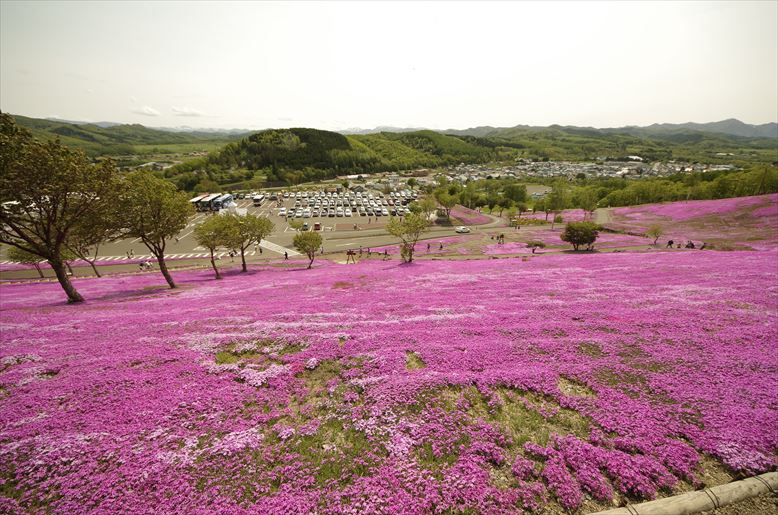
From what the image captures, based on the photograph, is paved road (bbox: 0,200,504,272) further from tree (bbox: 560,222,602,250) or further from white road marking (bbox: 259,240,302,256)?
tree (bbox: 560,222,602,250)

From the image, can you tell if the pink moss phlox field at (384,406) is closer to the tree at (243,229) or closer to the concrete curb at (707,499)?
the concrete curb at (707,499)

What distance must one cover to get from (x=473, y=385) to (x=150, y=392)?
38.3 ft

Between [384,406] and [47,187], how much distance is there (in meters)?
29.4

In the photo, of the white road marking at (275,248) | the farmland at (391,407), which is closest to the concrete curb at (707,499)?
the farmland at (391,407)

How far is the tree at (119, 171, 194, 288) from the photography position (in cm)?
3059

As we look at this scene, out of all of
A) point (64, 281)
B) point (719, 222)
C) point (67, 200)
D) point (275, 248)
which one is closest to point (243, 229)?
point (64, 281)

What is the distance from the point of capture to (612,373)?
12094 millimetres

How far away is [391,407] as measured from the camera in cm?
1025

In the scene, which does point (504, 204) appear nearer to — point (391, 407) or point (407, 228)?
point (407, 228)

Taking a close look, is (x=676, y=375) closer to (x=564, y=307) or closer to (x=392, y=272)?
(x=564, y=307)

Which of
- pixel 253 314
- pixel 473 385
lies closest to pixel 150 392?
pixel 253 314

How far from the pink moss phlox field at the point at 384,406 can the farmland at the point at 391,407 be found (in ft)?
0.19

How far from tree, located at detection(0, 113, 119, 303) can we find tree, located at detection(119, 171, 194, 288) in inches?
97.7

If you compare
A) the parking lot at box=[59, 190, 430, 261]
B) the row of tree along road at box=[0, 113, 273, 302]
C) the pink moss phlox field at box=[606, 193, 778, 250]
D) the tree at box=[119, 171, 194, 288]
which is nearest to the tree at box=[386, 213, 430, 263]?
the parking lot at box=[59, 190, 430, 261]
